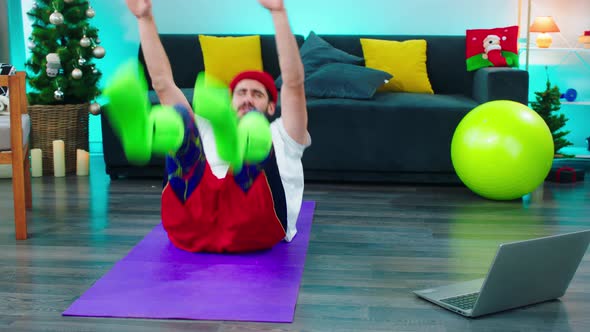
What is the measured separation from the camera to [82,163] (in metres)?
4.84

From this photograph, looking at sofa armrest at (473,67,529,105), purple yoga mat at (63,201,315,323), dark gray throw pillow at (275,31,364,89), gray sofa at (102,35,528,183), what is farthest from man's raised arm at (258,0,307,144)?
dark gray throw pillow at (275,31,364,89)

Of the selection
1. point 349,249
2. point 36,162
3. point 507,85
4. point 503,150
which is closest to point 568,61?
point 507,85

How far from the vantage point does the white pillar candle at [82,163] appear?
484 centimetres

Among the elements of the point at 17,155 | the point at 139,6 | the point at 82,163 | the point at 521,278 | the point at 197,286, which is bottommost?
the point at 82,163

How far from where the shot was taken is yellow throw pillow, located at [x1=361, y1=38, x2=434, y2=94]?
16.7 ft

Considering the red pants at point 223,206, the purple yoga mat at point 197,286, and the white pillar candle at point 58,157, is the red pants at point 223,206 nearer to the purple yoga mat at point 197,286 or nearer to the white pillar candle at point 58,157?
the purple yoga mat at point 197,286

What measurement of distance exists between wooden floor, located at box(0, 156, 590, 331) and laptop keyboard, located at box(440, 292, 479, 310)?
0.17 ft

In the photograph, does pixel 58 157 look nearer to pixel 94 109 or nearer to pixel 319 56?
pixel 94 109

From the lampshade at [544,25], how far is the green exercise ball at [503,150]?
1315 mm

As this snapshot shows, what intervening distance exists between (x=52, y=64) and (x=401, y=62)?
220 cm

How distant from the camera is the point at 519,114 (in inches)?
154

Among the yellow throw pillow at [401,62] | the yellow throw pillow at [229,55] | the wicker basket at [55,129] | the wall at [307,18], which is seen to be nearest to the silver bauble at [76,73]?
the wicker basket at [55,129]

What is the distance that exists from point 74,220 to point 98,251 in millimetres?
599

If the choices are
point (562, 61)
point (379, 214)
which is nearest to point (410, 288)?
point (379, 214)
